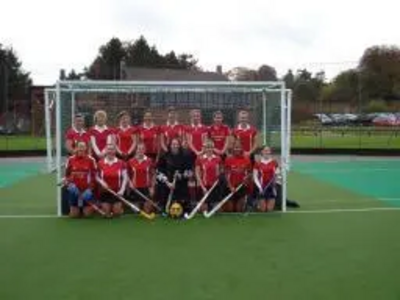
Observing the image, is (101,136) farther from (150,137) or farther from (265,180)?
(265,180)

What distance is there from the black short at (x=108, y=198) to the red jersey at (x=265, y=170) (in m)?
2.15

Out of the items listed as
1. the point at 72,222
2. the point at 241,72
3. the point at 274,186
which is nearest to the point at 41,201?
the point at 72,222

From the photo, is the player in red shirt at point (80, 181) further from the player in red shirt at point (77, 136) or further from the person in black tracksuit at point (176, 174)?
the person in black tracksuit at point (176, 174)

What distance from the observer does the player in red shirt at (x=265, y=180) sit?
11.1m

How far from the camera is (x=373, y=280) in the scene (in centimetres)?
651

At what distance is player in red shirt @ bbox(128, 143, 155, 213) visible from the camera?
10945mm

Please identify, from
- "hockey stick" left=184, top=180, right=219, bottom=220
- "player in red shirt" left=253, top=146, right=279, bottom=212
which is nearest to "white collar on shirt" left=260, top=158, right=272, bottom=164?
"player in red shirt" left=253, top=146, right=279, bottom=212

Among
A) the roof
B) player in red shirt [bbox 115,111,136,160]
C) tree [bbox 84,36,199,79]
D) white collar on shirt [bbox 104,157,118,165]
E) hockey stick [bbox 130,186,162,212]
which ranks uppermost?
tree [bbox 84,36,199,79]

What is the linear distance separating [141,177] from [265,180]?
1867mm

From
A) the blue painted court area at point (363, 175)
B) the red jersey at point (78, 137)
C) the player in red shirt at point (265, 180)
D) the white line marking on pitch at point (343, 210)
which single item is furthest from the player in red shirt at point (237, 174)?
the blue painted court area at point (363, 175)

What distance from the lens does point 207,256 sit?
7676mm

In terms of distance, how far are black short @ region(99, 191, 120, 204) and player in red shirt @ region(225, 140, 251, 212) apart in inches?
67.4

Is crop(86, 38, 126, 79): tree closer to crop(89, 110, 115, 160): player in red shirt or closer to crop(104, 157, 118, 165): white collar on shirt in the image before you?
crop(89, 110, 115, 160): player in red shirt

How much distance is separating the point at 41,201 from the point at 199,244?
539 centimetres
